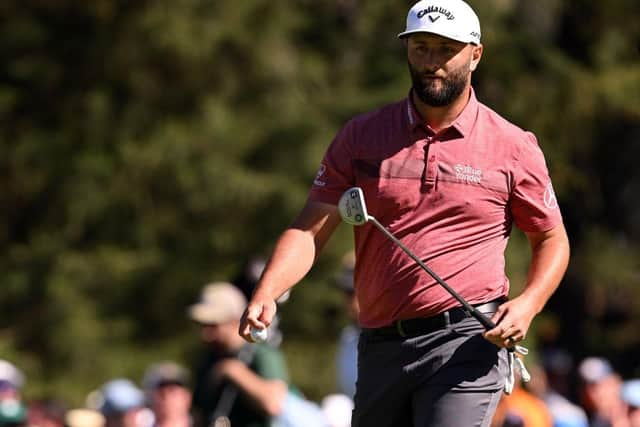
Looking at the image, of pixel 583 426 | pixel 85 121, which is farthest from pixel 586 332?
pixel 583 426

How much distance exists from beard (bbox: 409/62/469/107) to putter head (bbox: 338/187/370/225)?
0.49 metres

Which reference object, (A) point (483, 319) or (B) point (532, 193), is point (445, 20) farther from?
(A) point (483, 319)

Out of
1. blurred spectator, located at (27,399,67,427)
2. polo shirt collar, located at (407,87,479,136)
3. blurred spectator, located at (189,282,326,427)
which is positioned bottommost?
blurred spectator, located at (27,399,67,427)

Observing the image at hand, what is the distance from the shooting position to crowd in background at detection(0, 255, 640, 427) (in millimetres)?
8422

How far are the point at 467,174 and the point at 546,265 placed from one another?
496 millimetres

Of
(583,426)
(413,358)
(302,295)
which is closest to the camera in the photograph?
(413,358)

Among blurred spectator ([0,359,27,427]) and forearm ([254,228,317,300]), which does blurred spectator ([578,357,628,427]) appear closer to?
blurred spectator ([0,359,27,427])

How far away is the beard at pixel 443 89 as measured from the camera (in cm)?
618

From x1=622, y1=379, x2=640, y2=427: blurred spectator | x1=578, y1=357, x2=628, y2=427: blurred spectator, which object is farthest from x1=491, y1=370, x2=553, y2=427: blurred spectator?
x1=578, y1=357, x2=628, y2=427: blurred spectator

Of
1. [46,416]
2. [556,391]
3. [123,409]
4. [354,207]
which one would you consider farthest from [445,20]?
[556,391]

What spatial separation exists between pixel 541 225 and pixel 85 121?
47.2 ft

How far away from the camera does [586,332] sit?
2316cm

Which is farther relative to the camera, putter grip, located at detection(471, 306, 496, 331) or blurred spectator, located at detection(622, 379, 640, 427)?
blurred spectator, located at detection(622, 379, 640, 427)

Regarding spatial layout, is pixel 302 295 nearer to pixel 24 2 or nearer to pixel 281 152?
pixel 281 152
